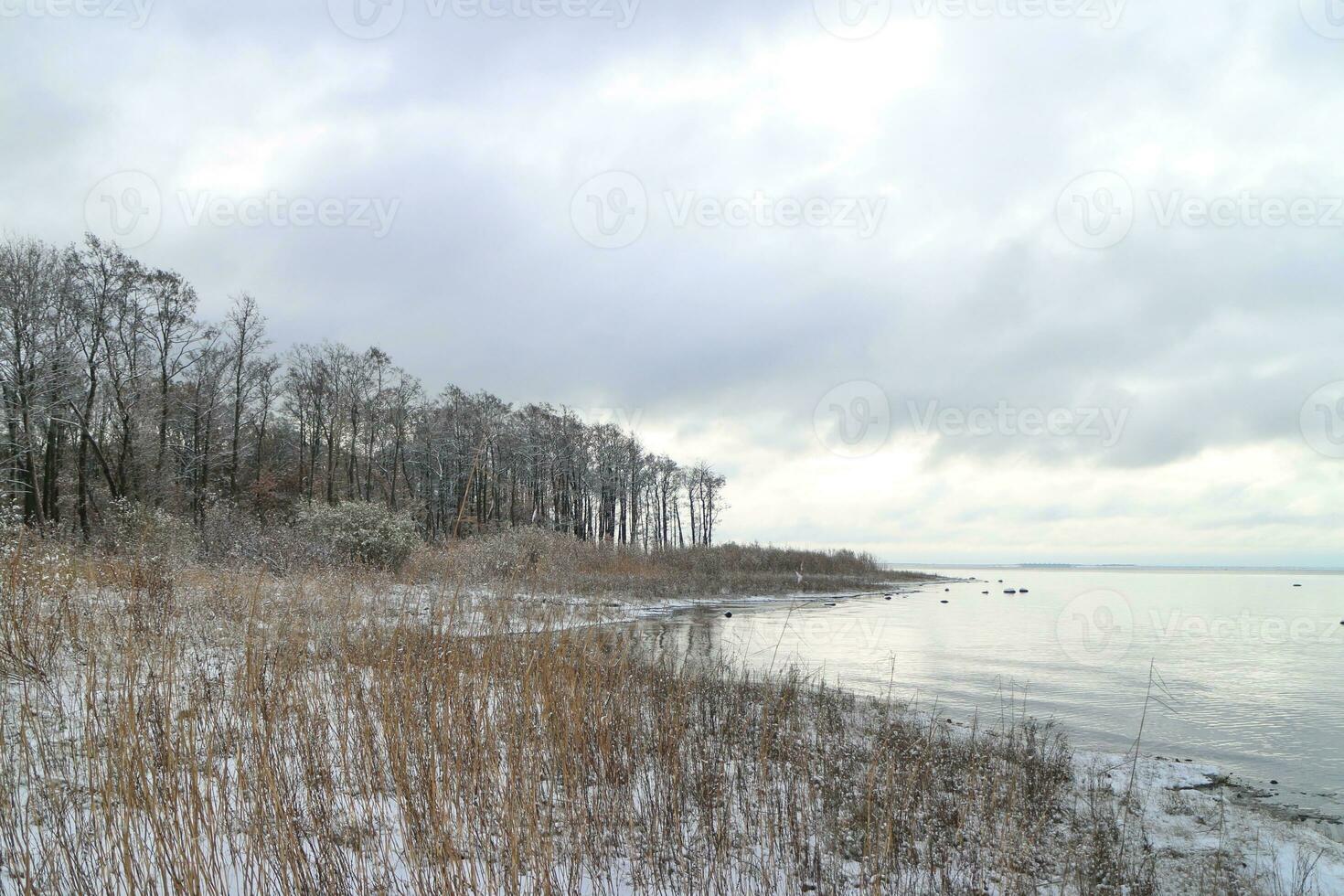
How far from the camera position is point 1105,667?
15.2 meters

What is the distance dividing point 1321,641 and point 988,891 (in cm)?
2409

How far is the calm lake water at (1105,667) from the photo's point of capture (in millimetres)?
9289

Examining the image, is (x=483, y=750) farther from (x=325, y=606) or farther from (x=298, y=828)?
(x=325, y=606)

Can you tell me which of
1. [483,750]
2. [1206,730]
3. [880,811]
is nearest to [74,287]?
[483,750]
